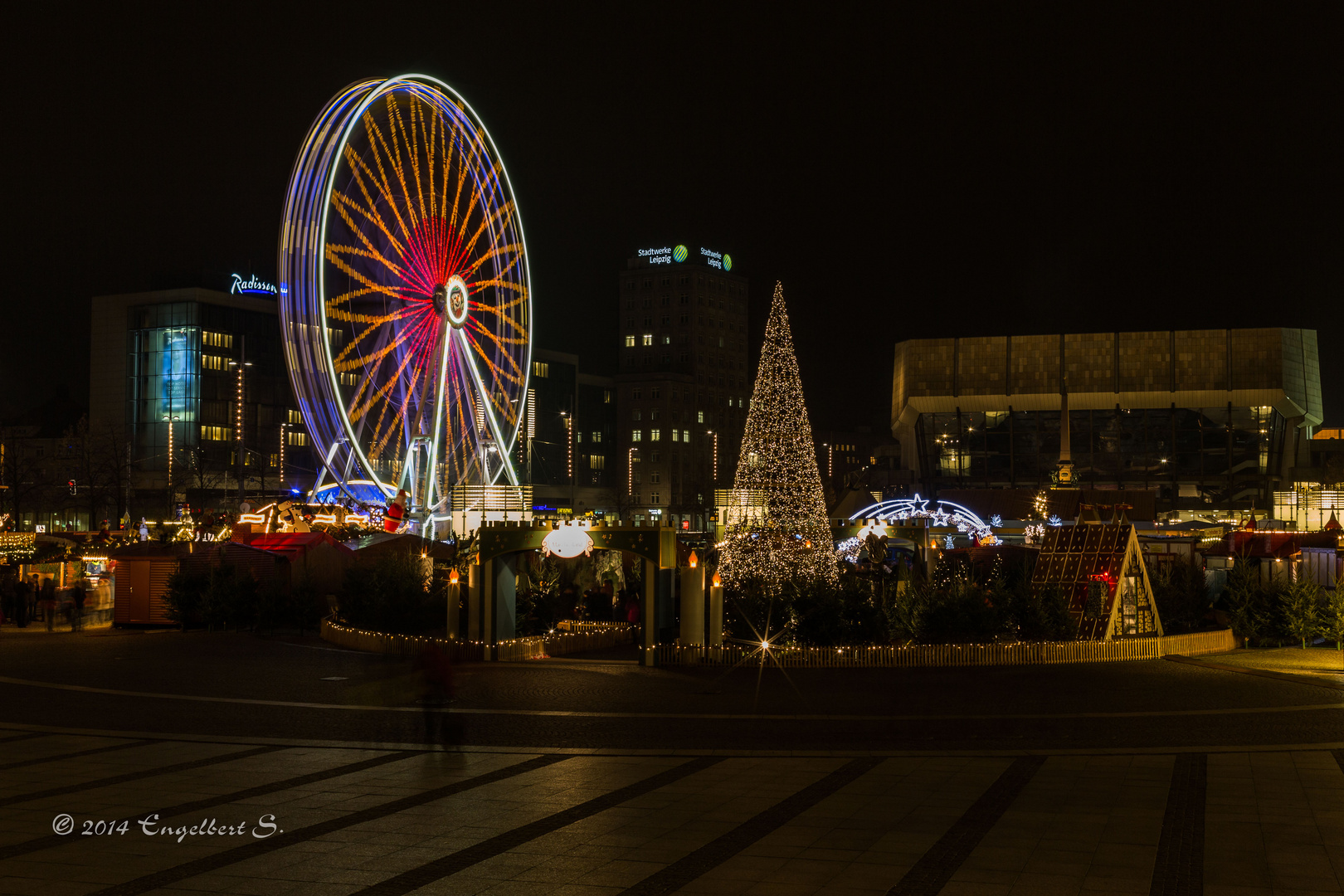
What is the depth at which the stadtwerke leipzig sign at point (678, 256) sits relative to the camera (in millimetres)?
163500

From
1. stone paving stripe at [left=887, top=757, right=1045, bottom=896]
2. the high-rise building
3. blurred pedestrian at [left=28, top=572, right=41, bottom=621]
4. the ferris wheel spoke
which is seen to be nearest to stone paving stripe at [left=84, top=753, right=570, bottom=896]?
stone paving stripe at [left=887, top=757, right=1045, bottom=896]

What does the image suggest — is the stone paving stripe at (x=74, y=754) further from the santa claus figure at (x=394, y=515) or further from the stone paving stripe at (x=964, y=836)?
the santa claus figure at (x=394, y=515)

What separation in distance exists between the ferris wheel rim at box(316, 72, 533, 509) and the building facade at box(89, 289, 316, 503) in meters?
64.2

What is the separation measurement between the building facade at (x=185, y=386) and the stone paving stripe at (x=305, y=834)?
9375 cm

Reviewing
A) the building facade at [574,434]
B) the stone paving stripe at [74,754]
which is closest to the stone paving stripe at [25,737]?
the stone paving stripe at [74,754]

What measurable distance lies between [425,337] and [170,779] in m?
26.7

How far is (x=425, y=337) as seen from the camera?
38750 mm

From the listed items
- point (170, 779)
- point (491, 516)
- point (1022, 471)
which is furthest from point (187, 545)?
point (1022, 471)

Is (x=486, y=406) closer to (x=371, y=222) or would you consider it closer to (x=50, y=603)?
(x=371, y=222)

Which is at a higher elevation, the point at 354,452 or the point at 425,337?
Answer: the point at 425,337

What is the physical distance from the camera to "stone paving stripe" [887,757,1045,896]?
930 cm

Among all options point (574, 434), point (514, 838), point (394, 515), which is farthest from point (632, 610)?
point (574, 434)

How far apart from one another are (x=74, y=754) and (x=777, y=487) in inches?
928

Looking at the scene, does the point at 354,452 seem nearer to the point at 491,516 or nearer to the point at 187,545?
the point at 187,545
